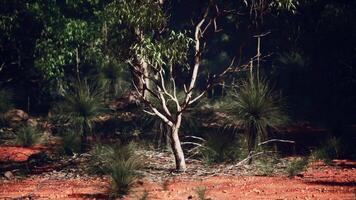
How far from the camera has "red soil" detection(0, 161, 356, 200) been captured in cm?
838

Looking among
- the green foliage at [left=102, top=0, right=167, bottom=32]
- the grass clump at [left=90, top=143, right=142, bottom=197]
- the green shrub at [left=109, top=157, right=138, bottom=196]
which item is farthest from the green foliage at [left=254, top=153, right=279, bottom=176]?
the green foliage at [left=102, top=0, right=167, bottom=32]

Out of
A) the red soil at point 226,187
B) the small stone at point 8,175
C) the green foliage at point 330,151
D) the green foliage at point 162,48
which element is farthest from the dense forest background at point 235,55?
the red soil at point 226,187

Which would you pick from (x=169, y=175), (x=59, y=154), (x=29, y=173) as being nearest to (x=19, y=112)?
(x=59, y=154)

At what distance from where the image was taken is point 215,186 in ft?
30.8

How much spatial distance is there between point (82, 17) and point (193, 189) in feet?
37.4

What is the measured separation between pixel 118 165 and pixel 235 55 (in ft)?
20.1

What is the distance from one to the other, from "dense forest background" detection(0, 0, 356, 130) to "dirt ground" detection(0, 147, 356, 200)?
424 cm

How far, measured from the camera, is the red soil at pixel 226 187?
8.38 meters

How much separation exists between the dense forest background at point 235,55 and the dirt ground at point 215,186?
424 centimetres

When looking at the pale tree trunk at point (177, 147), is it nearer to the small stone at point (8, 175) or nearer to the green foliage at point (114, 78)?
the small stone at point (8, 175)

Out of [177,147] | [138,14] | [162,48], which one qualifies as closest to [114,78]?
[177,147]

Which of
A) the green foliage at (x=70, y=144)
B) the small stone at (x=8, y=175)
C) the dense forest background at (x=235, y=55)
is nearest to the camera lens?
the small stone at (x=8, y=175)

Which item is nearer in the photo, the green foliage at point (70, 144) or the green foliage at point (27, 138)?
the green foliage at point (70, 144)

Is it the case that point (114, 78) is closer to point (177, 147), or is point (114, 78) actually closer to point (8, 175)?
point (8, 175)
